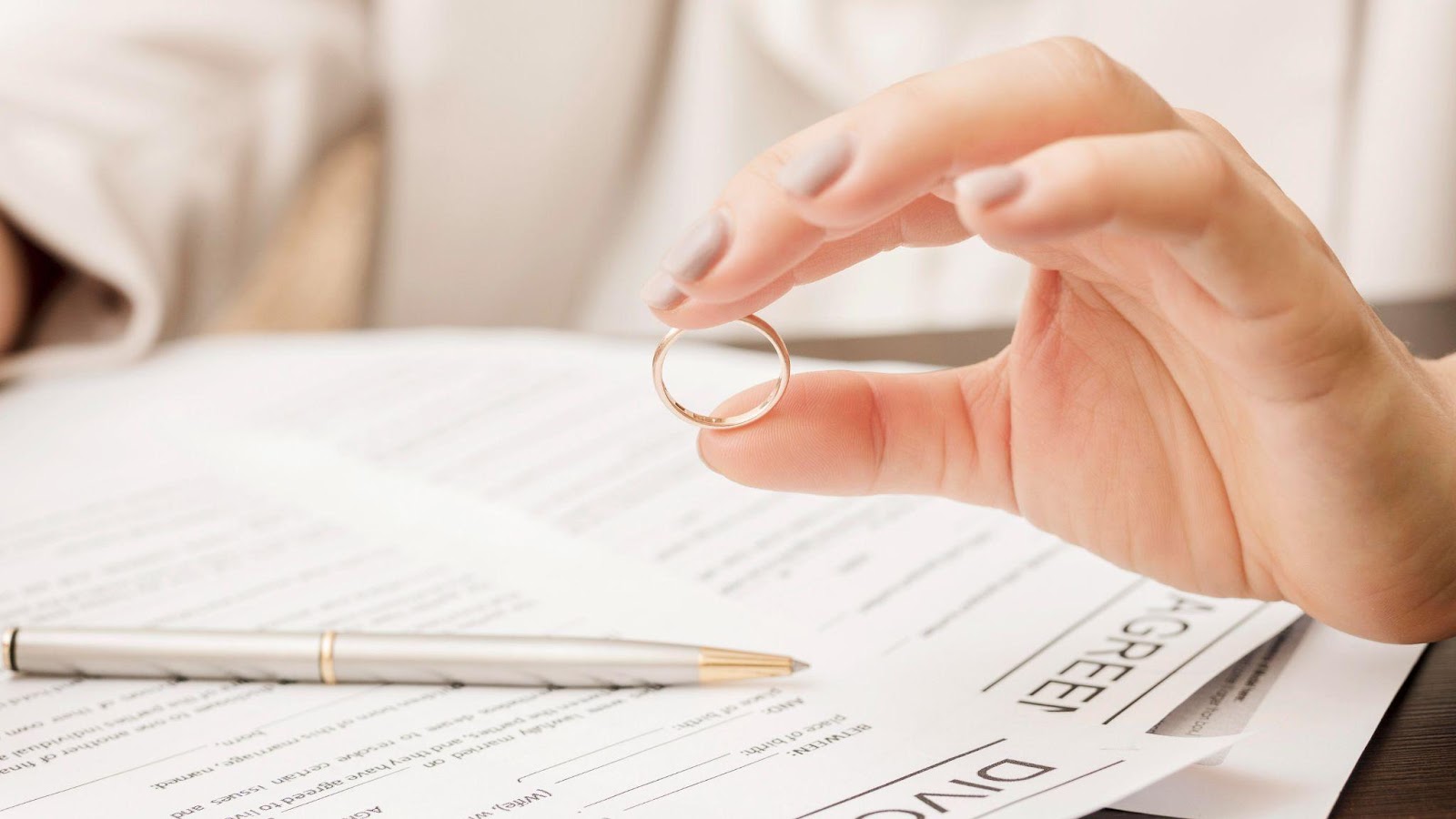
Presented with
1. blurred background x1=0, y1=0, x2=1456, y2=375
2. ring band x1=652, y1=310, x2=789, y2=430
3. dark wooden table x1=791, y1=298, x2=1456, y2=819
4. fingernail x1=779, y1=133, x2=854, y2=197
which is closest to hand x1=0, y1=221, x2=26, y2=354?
blurred background x1=0, y1=0, x2=1456, y2=375

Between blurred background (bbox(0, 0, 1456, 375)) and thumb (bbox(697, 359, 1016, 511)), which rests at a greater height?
blurred background (bbox(0, 0, 1456, 375))

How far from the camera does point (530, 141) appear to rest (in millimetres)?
1308

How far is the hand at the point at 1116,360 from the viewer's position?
1.07 ft

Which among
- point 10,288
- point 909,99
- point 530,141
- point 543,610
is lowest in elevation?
point 543,610

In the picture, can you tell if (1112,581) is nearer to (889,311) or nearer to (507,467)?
(507,467)

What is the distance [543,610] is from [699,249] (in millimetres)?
188

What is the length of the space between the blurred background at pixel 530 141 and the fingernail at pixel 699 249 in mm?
484

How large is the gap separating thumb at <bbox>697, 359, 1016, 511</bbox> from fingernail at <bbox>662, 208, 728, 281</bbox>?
Result: 0.30ft

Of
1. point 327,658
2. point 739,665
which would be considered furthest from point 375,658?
point 739,665

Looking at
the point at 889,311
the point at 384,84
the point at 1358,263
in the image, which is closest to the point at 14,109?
the point at 384,84

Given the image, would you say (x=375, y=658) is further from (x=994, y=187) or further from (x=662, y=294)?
(x=994, y=187)

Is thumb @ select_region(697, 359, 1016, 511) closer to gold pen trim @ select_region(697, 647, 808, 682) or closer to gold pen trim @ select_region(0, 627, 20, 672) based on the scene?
gold pen trim @ select_region(697, 647, 808, 682)

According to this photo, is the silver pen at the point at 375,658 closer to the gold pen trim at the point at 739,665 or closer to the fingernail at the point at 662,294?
the gold pen trim at the point at 739,665

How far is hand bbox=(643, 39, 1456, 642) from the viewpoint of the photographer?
12.9 inches
